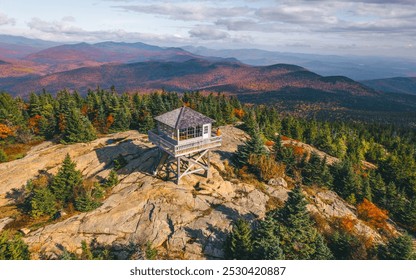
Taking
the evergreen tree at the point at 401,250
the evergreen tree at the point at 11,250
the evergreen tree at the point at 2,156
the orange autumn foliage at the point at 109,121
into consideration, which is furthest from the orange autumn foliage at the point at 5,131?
the evergreen tree at the point at 401,250

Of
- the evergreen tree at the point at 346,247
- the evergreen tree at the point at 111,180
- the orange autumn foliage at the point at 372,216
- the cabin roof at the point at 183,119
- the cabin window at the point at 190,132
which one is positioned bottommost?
the orange autumn foliage at the point at 372,216

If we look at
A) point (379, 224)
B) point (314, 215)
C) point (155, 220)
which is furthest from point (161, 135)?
point (379, 224)

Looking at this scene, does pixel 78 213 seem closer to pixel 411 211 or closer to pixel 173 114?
pixel 173 114

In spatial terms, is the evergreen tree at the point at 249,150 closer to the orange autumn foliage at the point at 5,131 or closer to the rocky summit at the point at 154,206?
the rocky summit at the point at 154,206

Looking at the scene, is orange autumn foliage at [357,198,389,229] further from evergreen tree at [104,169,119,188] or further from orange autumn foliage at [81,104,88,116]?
orange autumn foliage at [81,104,88,116]

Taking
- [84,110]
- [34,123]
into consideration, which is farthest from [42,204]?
[84,110]

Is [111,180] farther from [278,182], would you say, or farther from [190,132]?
[278,182]
